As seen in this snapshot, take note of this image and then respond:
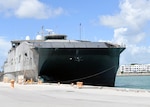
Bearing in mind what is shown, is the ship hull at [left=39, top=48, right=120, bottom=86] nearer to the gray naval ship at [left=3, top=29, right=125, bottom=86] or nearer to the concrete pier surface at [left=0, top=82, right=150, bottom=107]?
the gray naval ship at [left=3, top=29, right=125, bottom=86]

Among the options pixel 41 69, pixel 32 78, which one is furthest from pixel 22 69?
pixel 41 69

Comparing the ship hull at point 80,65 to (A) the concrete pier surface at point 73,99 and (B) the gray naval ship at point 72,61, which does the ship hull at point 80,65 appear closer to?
(B) the gray naval ship at point 72,61

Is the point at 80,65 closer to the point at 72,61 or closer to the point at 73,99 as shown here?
the point at 72,61

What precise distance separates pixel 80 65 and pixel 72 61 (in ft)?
4.08

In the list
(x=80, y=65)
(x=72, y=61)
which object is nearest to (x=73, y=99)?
(x=72, y=61)

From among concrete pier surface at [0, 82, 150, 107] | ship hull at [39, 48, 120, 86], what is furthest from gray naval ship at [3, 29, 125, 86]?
concrete pier surface at [0, 82, 150, 107]

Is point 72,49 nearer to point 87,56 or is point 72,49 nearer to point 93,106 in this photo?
point 87,56

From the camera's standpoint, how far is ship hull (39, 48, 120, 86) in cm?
3794

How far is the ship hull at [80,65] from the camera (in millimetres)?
37938

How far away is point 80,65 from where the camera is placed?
39469mm

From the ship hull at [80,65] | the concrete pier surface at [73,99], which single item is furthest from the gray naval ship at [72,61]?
the concrete pier surface at [73,99]

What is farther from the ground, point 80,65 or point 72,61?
point 72,61

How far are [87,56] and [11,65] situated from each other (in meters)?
20.5

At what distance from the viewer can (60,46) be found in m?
37.9
